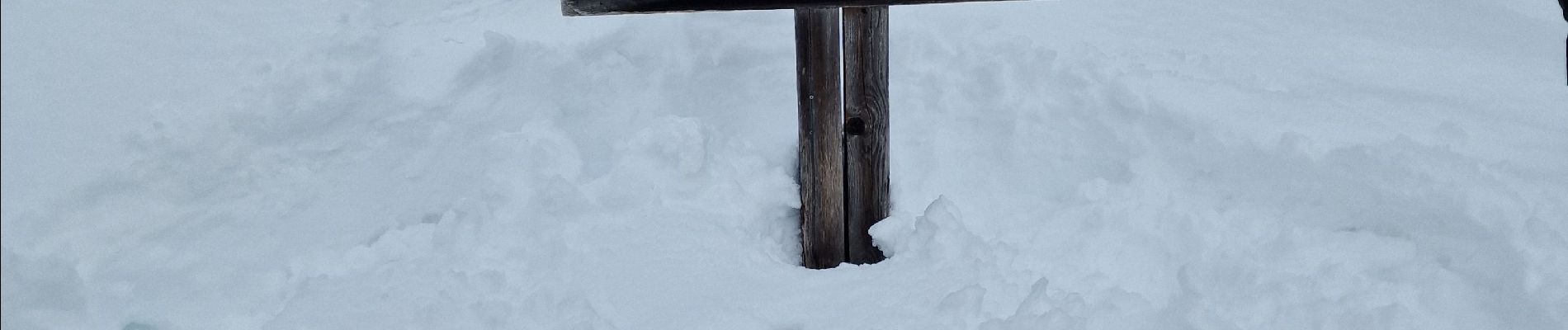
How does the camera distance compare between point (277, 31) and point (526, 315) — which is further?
point (277, 31)

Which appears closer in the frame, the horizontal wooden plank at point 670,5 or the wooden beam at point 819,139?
the horizontal wooden plank at point 670,5

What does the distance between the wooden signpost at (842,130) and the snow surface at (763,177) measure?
4.7 inches

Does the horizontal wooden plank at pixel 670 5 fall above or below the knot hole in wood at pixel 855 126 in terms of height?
above

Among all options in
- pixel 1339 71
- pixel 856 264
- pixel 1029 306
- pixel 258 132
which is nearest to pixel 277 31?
pixel 258 132

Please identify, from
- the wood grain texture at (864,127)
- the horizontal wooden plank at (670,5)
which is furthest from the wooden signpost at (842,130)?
the horizontal wooden plank at (670,5)

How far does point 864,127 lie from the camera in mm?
3006

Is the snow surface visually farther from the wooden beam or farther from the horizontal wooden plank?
the horizontal wooden plank

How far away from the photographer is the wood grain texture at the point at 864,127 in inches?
112

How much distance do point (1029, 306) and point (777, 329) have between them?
659 mm

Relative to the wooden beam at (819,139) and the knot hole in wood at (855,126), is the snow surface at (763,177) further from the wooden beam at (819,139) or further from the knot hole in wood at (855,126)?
the knot hole in wood at (855,126)

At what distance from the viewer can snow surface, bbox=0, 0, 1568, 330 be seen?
9.30 ft

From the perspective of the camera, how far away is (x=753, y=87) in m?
3.94

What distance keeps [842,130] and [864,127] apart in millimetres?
65

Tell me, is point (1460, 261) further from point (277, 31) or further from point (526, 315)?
point (277, 31)
